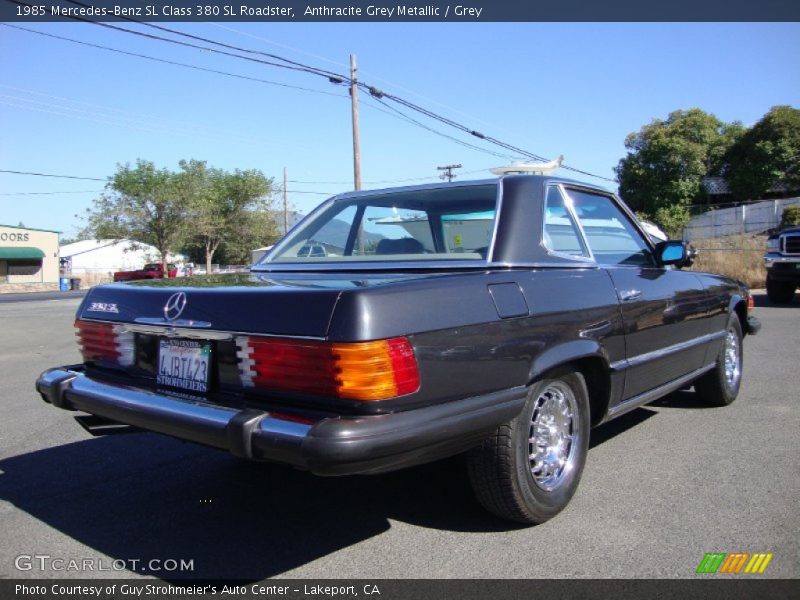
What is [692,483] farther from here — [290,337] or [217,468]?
[217,468]

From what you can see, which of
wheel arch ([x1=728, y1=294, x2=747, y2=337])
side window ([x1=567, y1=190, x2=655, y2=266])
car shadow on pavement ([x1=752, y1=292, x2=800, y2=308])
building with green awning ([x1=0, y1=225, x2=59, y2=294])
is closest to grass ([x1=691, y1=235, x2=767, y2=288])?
car shadow on pavement ([x1=752, y1=292, x2=800, y2=308])

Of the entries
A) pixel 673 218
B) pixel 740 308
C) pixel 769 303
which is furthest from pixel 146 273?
pixel 740 308

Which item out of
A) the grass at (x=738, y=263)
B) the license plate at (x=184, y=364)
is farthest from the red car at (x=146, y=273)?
the license plate at (x=184, y=364)

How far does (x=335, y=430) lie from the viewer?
7.30ft

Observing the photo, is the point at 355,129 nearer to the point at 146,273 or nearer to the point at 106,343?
the point at 106,343

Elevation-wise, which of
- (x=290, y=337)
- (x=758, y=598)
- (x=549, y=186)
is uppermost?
(x=549, y=186)

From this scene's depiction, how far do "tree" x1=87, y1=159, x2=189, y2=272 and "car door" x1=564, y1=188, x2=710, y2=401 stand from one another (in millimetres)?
43091

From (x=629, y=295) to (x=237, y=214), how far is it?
50687mm

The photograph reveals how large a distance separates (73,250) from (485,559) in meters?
77.2

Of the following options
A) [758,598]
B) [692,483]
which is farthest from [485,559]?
[692,483]

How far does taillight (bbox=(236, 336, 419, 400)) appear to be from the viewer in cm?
229

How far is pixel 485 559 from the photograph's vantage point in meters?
2.71

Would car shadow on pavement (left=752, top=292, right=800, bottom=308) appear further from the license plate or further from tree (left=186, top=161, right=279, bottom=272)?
tree (left=186, top=161, right=279, bottom=272)

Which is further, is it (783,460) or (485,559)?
(783,460)
